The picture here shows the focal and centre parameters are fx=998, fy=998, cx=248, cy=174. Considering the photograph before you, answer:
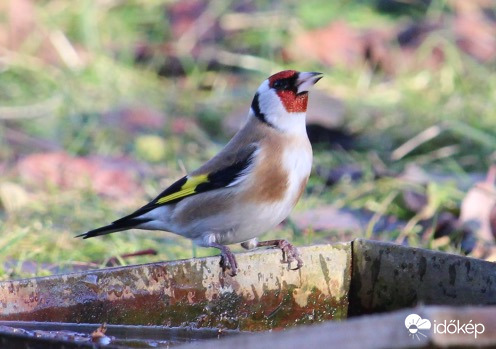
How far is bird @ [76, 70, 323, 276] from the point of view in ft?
10.4

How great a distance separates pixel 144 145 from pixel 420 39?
250cm

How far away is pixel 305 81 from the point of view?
3.41 meters

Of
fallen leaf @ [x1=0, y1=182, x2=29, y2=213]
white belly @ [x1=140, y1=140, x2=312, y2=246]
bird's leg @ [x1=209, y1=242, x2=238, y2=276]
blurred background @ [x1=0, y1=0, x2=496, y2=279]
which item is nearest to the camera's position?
bird's leg @ [x1=209, y1=242, x2=238, y2=276]

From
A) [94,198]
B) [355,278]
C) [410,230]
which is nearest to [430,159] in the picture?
[410,230]

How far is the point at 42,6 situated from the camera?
7785 mm

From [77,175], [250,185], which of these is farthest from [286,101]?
[77,175]

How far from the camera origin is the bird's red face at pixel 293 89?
3408 millimetres

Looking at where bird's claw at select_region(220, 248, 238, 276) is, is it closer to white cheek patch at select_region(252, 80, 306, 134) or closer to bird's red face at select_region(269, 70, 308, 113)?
white cheek patch at select_region(252, 80, 306, 134)

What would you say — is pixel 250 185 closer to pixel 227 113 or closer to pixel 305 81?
pixel 305 81

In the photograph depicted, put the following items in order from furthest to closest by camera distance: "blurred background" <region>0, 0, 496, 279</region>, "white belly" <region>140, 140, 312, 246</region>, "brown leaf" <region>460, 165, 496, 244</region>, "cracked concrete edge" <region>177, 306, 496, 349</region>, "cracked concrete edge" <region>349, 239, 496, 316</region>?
1. "blurred background" <region>0, 0, 496, 279</region>
2. "brown leaf" <region>460, 165, 496, 244</region>
3. "white belly" <region>140, 140, 312, 246</region>
4. "cracked concrete edge" <region>349, 239, 496, 316</region>
5. "cracked concrete edge" <region>177, 306, 496, 349</region>

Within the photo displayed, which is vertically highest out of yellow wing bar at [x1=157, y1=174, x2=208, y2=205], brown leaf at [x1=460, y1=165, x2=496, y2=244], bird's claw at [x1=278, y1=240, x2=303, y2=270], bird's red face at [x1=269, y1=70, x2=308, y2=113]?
bird's red face at [x1=269, y1=70, x2=308, y2=113]

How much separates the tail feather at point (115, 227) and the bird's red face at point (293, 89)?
2.07 feet

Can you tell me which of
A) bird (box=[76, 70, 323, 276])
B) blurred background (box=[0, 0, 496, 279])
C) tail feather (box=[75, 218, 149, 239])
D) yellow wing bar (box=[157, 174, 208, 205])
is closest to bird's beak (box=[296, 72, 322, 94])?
bird (box=[76, 70, 323, 276])

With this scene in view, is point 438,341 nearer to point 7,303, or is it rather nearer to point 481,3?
point 7,303
